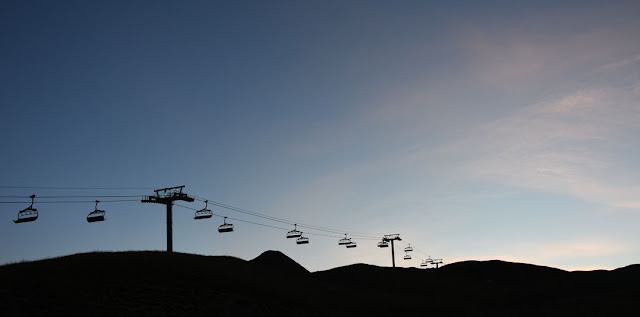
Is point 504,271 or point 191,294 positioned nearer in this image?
point 191,294

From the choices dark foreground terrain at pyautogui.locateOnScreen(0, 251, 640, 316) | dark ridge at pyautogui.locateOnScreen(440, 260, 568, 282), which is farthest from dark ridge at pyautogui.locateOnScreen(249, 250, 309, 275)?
dark foreground terrain at pyautogui.locateOnScreen(0, 251, 640, 316)

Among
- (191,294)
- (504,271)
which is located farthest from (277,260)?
(191,294)

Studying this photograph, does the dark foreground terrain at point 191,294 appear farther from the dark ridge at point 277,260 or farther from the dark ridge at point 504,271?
the dark ridge at point 277,260

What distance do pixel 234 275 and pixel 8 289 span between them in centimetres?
1899

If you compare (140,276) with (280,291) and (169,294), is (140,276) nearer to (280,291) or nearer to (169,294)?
(169,294)

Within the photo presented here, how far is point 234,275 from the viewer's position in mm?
46094

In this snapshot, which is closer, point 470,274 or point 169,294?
point 169,294

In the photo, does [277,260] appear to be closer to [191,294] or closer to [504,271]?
[504,271]

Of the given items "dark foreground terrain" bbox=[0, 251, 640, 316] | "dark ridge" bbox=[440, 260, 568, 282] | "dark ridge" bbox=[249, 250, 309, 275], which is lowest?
"dark foreground terrain" bbox=[0, 251, 640, 316]

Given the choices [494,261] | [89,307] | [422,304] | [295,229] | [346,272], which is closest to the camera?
[89,307]

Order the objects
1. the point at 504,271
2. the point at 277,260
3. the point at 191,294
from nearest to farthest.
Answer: the point at 191,294, the point at 504,271, the point at 277,260

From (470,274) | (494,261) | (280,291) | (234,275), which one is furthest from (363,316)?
(494,261)

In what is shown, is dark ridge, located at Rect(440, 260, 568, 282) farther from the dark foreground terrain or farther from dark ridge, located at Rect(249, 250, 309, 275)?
the dark foreground terrain

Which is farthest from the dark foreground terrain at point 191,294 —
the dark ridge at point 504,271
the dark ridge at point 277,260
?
the dark ridge at point 277,260
